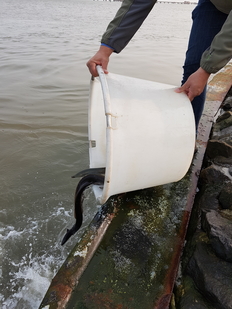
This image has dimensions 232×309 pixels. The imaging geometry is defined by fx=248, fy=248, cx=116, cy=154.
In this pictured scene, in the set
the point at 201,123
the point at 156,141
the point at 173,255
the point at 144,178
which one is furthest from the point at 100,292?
the point at 201,123

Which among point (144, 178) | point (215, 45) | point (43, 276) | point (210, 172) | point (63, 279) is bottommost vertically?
point (43, 276)

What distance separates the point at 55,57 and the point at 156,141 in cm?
631

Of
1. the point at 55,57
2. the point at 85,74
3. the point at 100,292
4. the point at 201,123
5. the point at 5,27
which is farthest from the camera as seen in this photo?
the point at 5,27

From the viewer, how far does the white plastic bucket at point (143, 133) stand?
1.31 meters

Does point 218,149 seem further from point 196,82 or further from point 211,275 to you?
point 211,275

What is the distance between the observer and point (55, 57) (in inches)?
270

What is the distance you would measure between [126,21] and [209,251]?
5.03 ft

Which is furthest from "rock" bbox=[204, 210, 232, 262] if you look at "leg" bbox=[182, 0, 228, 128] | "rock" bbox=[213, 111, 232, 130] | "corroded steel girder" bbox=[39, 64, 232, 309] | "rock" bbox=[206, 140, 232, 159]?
"rock" bbox=[213, 111, 232, 130]

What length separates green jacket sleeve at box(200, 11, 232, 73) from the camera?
1312 millimetres

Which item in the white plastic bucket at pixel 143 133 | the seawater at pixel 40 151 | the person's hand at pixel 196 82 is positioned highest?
the person's hand at pixel 196 82

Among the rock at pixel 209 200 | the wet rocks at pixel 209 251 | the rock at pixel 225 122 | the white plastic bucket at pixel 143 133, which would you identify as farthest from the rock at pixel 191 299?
the rock at pixel 225 122

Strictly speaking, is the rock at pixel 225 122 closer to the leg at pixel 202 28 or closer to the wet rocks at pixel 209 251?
the leg at pixel 202 28

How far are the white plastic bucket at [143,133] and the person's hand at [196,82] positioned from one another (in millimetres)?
52

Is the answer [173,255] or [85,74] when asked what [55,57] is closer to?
[85,74]
